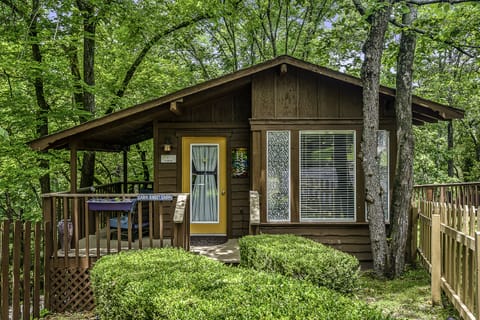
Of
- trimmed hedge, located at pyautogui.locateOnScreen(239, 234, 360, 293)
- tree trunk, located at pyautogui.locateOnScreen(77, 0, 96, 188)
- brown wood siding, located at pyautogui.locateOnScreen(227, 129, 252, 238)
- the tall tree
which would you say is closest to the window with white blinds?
the tall tree

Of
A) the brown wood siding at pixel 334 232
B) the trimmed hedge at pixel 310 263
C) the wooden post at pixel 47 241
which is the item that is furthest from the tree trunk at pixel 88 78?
the trimmed hedge at pixel 310 263

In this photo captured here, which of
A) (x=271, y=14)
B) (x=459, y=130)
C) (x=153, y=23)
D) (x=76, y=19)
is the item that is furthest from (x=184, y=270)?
(x=459, y=130)

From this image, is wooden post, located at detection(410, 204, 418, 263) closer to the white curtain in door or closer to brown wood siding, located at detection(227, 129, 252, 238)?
brown wood siding, located at detection(227, 129, 252, 238)

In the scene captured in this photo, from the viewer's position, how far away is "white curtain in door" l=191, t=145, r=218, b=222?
310 inches

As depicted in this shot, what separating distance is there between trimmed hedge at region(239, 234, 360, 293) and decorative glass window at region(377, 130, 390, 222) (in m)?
3.03

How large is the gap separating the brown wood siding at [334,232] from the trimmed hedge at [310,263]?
2.34m

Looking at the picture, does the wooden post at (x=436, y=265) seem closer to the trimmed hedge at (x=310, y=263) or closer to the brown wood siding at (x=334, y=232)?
the trimmed hedge at (x=310, y=263)

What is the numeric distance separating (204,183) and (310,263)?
4311 mm

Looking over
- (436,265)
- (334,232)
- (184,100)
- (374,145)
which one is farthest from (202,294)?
(184,100)

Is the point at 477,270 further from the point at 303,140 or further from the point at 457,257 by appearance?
the point at 303,140

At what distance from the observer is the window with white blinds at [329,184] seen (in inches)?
273

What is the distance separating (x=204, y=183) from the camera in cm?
789

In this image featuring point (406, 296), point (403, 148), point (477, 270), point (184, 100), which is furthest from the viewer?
point (184, 100)

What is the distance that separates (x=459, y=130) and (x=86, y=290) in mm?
18484
